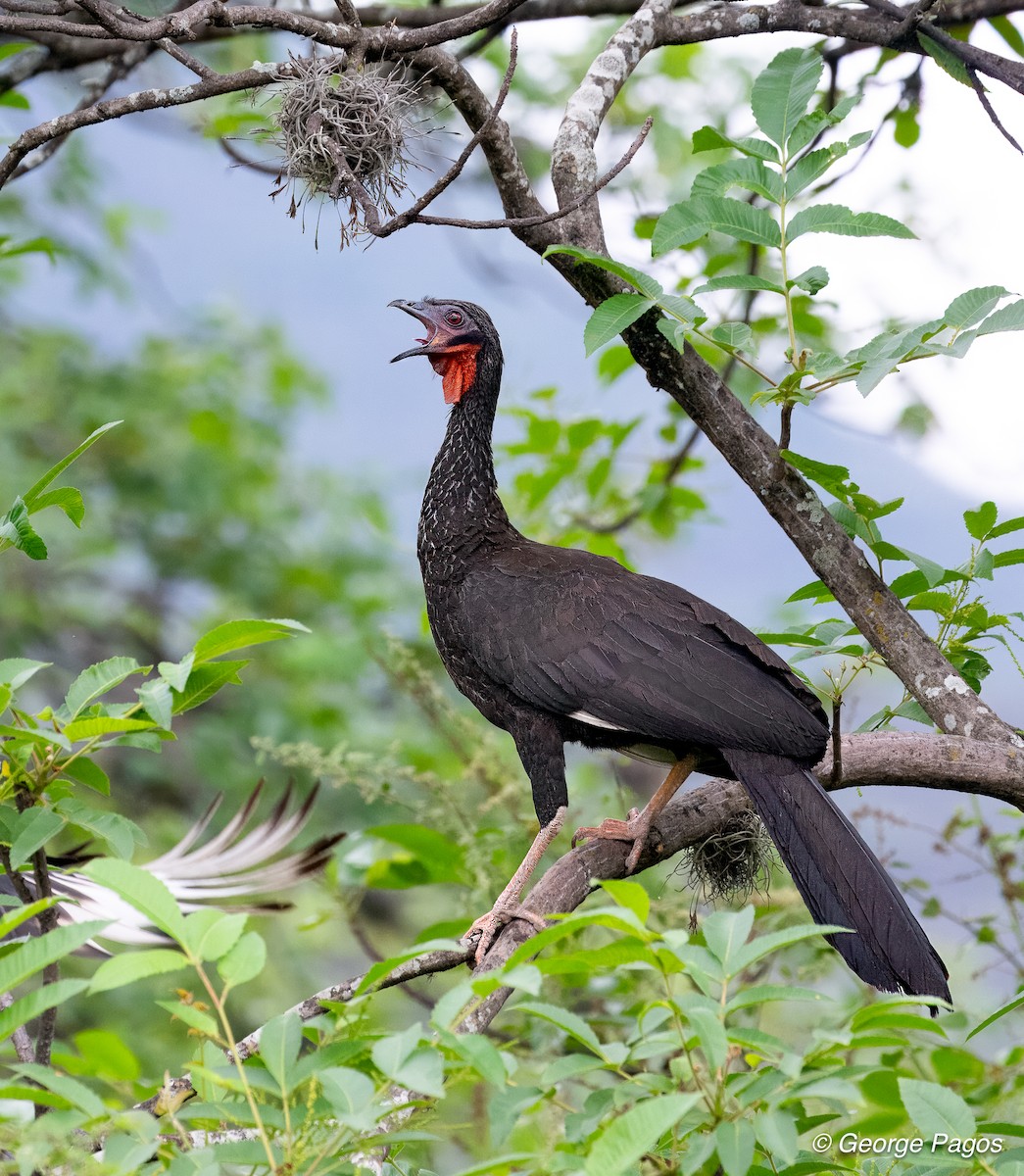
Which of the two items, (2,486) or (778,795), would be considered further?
(2,486)

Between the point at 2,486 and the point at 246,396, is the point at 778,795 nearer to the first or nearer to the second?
the point at 2,486

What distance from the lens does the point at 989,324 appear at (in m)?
2.03

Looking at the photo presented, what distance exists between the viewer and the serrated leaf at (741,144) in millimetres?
2246

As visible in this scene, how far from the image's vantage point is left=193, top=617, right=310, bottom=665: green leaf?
1462 mm

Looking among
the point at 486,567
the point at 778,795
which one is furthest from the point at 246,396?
the point at 778,795

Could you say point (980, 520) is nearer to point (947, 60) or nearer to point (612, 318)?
point (612, 318)

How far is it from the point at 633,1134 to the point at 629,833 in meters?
1.53

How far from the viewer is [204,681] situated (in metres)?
Answer: 1.58

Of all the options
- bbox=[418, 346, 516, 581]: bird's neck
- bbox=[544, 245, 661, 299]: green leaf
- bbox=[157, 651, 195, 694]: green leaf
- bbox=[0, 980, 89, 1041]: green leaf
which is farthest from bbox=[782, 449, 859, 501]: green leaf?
bbox=[0, 980, 89, 1041]: green leaf

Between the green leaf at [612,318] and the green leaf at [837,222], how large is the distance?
340mm

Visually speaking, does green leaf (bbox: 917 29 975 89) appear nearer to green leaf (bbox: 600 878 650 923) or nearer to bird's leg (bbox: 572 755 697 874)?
bird's leg (bbox: 572 755 697 874)

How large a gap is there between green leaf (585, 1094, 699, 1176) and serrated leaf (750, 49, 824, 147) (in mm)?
1861

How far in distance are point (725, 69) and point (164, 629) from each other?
13.5ft

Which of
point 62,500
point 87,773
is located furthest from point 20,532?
point 87,773
